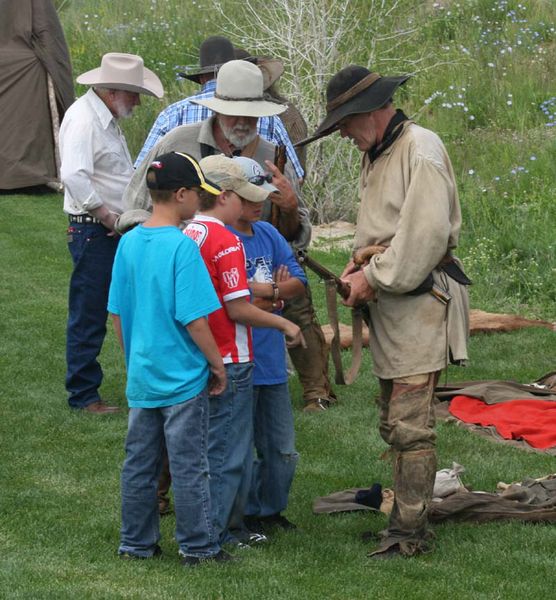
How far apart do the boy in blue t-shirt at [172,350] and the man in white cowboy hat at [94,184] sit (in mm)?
2701

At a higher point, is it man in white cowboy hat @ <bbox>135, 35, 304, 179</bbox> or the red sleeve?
man in white cowboy hat @ <bbox>135, 35, 304, 179</bbox>

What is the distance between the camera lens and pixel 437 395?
8.24 meters

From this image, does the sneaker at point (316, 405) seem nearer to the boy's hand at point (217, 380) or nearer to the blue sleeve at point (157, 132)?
the blue sleeve at point (157, 132)

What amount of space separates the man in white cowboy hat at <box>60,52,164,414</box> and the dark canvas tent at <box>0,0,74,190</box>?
9094mm

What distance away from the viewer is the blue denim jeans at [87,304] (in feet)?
25.5

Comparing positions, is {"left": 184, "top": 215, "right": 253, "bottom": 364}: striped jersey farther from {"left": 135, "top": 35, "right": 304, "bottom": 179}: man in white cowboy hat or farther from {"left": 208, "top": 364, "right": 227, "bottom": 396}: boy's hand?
{"left": 135, "top": 35, "right": 304, "bottom": 179}: man in white cowboy hat

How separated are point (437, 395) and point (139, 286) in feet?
12.3

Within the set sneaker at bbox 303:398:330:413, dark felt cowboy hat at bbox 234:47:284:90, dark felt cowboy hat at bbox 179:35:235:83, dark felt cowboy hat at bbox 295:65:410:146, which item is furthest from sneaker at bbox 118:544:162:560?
dark felt cowboy hat at bbox 234:47:284:90

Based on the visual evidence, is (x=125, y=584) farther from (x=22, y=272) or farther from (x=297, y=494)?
(x=22, y=272)

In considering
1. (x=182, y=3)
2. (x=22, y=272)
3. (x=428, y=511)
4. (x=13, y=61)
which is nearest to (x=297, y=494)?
(x=428, y=511)

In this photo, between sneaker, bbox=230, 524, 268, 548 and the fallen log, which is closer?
sneaker, bbox=230, 524, 268, 548

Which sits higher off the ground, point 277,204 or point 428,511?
point 277,204

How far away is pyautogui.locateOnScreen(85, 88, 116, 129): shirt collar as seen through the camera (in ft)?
25.4

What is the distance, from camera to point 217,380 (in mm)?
5027
